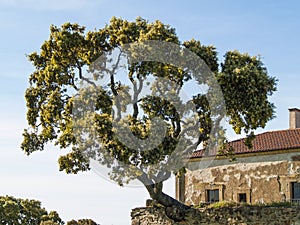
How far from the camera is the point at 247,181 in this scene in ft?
106

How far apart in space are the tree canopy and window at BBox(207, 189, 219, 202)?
787 centimetres

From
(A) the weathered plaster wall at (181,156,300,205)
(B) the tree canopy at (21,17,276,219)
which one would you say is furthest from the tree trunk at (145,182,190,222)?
(A) the weathered plaster wall at (181,156,300,205)

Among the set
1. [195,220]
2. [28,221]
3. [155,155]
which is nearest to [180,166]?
[155,155]

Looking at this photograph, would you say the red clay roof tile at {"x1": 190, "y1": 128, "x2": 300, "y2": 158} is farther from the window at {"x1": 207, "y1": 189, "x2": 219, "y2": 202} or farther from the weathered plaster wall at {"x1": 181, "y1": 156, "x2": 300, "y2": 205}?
the window at {"x1": 207, "y1": 189, "x2": 219, "y2": 202}

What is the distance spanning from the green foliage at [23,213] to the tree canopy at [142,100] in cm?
1986

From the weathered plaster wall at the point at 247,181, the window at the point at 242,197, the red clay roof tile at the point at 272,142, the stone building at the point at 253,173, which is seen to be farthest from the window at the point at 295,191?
the window at the point at 242,197

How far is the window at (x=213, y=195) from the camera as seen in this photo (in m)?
33.9

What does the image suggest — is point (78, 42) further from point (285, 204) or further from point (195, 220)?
point (285, 204)

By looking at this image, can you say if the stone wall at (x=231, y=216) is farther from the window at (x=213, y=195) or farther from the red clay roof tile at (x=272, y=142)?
the window at (x=213, y=195)

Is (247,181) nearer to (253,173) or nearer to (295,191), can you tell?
(253,173)

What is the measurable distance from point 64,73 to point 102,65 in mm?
1821

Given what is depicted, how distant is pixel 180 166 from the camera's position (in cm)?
2438

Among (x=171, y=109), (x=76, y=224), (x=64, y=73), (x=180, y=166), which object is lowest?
(x=76, y=224)

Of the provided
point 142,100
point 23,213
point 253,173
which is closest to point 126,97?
point 142,100
